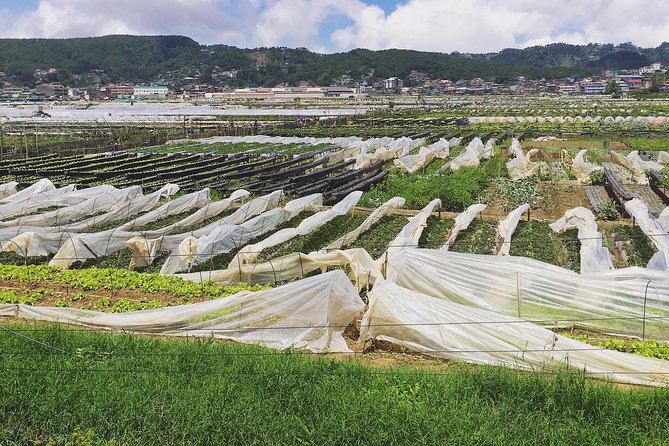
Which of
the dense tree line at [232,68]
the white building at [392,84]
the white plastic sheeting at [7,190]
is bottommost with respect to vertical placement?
the white plastic sheeting at [7,190]

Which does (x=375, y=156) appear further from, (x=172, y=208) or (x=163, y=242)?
(x=163, y=242)

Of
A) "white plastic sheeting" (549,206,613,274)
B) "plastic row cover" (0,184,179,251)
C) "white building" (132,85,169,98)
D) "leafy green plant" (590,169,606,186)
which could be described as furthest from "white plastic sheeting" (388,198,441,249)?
"white building" (132,85,169,98)

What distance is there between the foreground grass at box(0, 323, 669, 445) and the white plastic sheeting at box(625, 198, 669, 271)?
4272mm

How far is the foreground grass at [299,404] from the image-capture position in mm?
4328

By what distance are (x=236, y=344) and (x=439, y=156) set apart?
23.1 m

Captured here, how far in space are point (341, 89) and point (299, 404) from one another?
13707 cm

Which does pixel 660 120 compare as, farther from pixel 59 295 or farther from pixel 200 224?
pixel 59 295

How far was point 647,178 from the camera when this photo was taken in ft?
67.0

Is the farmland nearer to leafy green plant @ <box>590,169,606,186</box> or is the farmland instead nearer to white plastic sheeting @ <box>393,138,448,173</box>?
leafy green plant @ <box>590,169,606,186</box>

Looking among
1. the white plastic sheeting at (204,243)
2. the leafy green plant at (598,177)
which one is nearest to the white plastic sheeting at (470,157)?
the leafy green plant at (598,177)

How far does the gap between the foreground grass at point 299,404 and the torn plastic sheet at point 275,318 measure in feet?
3.52

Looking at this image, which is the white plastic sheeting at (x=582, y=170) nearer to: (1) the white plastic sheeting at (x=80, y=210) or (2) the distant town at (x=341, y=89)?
(1) the white plastic sheeting at (x=80, y=210)

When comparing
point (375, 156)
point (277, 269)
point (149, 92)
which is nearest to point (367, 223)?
point (277, 269)

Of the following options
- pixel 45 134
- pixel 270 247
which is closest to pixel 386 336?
pixel 270 247
